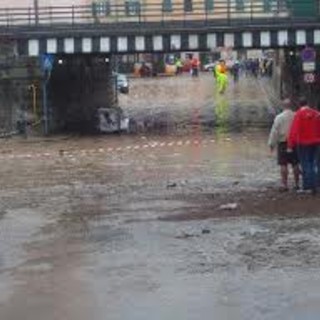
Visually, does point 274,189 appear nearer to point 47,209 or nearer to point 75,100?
point 47,209

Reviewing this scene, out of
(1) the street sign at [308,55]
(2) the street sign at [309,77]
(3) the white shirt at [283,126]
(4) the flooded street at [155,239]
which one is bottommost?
(4) the flooded street at [155,239]

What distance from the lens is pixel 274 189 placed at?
65.9 feet

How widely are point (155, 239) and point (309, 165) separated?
5.12 metres

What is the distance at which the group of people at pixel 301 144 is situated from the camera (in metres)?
18.5

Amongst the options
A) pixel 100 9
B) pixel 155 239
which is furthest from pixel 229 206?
pixel 100 9

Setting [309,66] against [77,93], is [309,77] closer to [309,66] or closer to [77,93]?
[309,66]

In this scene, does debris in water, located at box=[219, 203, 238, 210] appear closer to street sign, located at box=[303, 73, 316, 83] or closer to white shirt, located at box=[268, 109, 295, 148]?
white shirt, located at box=[268, 109, 295, 148]

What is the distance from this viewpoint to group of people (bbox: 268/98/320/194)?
18.5m

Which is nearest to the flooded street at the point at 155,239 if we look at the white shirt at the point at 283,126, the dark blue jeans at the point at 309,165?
the dark blue jeans at the point at 309,165

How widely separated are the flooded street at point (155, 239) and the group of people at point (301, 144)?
54cm

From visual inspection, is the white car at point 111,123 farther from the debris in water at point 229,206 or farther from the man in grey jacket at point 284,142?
the debris in water at point 229,206

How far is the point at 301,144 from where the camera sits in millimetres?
18641

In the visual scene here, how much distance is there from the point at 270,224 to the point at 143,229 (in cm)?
179

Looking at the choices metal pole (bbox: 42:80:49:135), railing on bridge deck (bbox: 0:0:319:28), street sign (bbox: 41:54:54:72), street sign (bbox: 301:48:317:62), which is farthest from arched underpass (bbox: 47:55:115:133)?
street sign (bbox: 301:48:317:62)
